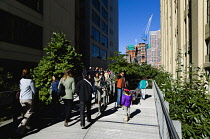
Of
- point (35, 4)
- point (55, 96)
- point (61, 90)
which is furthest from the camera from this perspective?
point (35, 4)

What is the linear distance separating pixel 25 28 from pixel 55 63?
7790 millimetres

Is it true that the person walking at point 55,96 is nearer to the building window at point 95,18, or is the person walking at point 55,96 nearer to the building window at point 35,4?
the building window at point 35,4

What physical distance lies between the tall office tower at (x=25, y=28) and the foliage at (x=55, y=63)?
535cm

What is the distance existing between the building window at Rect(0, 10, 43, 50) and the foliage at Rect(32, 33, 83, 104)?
5.59 m

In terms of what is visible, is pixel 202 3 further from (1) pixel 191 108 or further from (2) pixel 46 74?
(2) pixel 46 74

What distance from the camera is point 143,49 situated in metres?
191

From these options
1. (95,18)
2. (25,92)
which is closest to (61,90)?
(25,92)

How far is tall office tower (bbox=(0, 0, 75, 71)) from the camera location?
40.4 feet

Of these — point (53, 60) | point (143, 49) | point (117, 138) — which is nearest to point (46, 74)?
point (53, 60)

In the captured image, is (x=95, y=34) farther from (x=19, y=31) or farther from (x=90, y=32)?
(x=19, y=31)

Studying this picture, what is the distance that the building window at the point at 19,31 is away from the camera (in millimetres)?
12212

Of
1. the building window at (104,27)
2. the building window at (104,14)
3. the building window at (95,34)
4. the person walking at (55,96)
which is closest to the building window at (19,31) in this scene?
the person walking at (55,96)

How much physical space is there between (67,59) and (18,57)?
6885 mm

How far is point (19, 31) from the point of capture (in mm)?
13766
